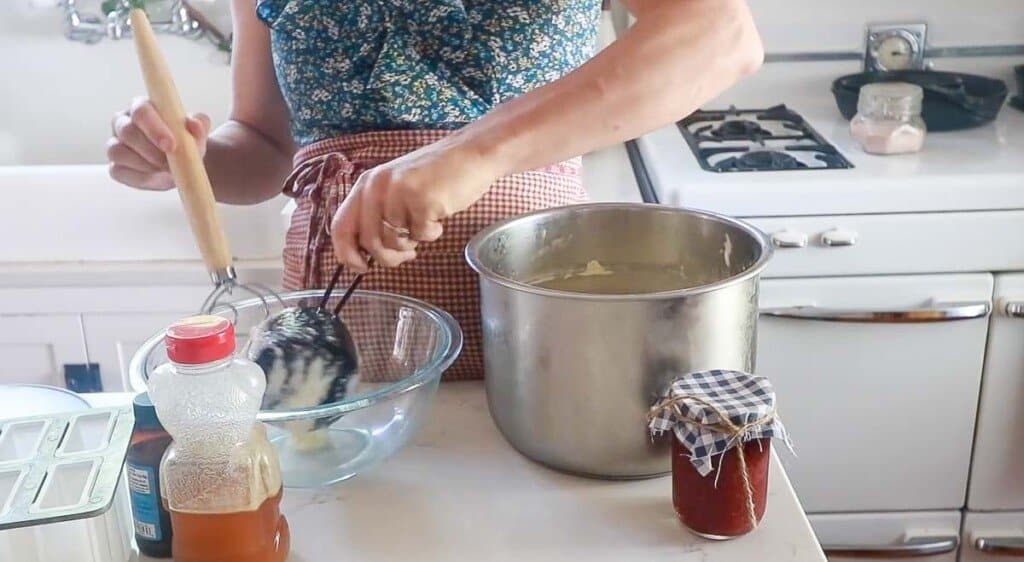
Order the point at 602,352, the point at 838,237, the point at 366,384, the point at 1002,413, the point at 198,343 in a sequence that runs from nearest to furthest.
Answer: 1. the point at 198,343
2. the point at 602,352
3. the point at 366,384
4. the point at 838,237
5. the point at 1002,413

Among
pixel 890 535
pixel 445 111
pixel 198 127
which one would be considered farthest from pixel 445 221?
pixel 890 535

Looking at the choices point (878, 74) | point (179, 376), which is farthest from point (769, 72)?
point (179, 376)

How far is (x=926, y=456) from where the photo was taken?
1543mm

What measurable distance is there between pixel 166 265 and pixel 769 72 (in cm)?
113

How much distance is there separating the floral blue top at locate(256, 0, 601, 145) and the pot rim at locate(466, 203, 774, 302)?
0.11 metres

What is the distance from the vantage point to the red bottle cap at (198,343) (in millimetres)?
590

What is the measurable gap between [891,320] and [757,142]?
1.24 ft

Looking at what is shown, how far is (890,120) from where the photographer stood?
158 cm

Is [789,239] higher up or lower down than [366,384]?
lower down

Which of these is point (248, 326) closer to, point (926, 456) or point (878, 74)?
point (926, 456)

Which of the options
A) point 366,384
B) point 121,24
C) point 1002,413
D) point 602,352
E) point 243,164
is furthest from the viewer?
point 121,24

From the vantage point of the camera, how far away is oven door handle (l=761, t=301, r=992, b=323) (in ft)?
4.72

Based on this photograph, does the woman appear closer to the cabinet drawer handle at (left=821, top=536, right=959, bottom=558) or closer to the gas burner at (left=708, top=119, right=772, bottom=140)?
the gas burner at (left=708, top=119, right=772, bottom=140)

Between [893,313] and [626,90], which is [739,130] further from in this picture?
[626,90]
